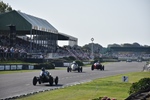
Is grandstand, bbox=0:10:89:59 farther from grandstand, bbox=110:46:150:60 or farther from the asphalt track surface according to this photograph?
grandstand, bbox=110:46:150:60

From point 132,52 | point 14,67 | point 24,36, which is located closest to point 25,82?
point 14,67

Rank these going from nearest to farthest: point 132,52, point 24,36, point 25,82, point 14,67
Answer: point 25,82 < point 14,67 < point 24,36 < point 132,52

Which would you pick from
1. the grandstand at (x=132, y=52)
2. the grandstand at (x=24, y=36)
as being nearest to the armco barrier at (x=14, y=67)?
the grandstand at (x=24, y=36)

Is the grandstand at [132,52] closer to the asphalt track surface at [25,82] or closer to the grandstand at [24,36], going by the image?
the grandstand at [24,36]

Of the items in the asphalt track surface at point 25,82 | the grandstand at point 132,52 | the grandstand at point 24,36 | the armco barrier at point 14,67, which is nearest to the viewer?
the asphalt track surface at point 25,82

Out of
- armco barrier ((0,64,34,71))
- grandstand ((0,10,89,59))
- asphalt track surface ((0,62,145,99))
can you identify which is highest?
grandstand ((0,10,89,59))

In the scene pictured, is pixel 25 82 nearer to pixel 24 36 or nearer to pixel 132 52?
pixel 24 36

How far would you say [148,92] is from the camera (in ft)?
38.8

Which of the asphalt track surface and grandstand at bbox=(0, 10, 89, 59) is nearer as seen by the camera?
the asphalt track surface

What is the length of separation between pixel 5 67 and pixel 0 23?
62.5ft

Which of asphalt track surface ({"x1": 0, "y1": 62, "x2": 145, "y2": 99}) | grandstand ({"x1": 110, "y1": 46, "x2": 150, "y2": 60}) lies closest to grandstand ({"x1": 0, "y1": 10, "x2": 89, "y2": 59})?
asphalt track surface ({"x1": 0, "y1": 62, "x2": 145, "y2": 99})

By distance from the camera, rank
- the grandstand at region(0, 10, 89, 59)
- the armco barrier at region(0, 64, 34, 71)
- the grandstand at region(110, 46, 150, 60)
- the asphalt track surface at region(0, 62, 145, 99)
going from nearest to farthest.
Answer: the asphalt track surface at region(0, 62, 145, 99) < the armco barrier at region(0, 64, 34, 71) < the grandstand at region(0, 10, 89, 59) < the grandstand at region(110, 46, 150, 60)

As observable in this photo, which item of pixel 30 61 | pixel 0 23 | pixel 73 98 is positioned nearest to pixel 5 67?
pixel 30 61

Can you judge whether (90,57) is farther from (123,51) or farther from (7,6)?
(123,51)
